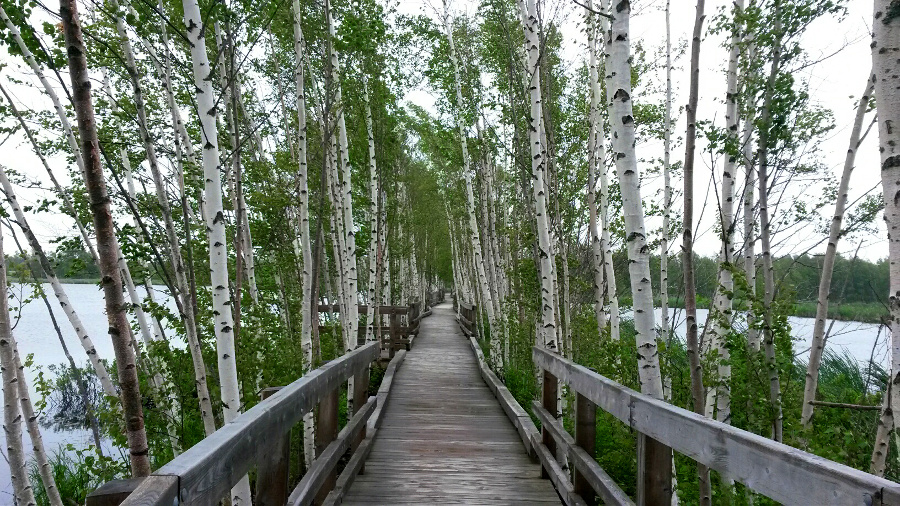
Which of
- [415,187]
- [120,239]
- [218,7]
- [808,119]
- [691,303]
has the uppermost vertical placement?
[415,187]

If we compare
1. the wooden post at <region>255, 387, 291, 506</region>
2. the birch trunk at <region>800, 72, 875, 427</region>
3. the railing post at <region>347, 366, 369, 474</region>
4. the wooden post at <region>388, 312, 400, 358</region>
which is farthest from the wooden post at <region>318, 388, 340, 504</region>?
the wooden post at <region>388, 312, 400, 358</region>

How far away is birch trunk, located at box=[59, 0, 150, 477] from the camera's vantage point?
2451mm

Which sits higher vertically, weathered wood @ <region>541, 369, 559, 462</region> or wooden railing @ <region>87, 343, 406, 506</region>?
wooden railing @ <region>87, 343, 406, 506</region>

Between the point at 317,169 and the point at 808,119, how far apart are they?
27.6 feet

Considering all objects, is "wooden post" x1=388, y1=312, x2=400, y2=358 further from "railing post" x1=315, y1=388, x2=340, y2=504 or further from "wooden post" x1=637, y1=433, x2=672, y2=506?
"wooden post" x1=637, y1=433, x2=672, y2=506

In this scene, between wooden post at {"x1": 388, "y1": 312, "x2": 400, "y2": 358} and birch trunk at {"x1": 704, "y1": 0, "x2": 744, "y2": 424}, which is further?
wooden post at {"x1": 388, "y1": 312, "x2": 400, "y2": 358}

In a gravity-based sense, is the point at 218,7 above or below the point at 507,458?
above

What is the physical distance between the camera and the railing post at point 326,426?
140 inches

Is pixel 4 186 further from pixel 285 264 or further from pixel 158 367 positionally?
pixel 285 264

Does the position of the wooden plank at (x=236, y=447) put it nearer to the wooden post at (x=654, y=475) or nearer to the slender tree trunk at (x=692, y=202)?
the wooden post at (x=654, y=475)

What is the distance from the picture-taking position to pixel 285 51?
37.5 ft

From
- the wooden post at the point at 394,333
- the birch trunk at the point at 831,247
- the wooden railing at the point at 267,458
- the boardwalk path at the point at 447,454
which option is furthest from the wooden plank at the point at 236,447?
the wooden post at the point at 394,333

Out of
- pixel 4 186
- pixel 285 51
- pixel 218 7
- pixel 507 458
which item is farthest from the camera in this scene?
pixel 285 51

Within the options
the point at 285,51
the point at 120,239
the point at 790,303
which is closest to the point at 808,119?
the point at 790,303
